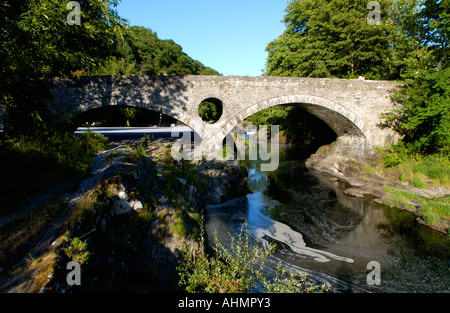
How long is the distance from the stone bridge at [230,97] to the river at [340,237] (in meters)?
5.01

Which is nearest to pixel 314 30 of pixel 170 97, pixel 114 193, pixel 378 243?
pixel 170 97

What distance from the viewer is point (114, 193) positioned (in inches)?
175

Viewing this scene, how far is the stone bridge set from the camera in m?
12.6

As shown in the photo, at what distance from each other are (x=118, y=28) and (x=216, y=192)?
740cm

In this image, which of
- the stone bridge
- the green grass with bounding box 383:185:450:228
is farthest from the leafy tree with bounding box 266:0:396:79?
the green grass with bounding box 383:185:450:228

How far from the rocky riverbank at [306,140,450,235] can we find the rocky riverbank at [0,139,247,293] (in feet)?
30.3

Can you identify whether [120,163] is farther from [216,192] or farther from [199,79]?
[199,79]

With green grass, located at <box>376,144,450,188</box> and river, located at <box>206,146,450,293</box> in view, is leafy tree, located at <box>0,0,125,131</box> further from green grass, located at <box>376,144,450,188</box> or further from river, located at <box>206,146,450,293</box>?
green grass, located at <box>376,144,450,188</box>

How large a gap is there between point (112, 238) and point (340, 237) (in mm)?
7359

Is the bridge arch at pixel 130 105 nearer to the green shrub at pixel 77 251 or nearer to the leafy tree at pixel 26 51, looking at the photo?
the leafy tree at pixel 26 51

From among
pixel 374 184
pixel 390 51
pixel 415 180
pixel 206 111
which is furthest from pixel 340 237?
pixel 206 111

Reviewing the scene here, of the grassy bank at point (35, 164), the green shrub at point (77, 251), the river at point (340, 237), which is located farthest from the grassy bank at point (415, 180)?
the grassy bank at point (35, 164)

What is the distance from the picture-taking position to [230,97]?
46.0ft

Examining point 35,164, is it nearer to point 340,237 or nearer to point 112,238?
point 112,238
